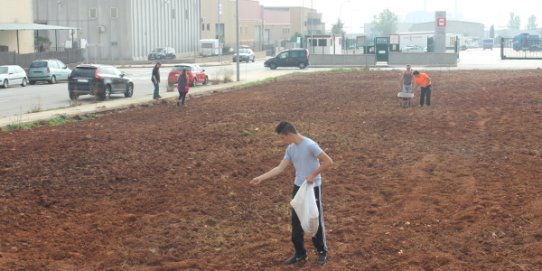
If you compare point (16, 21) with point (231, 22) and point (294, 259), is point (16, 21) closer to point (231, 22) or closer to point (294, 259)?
point (294, 259)

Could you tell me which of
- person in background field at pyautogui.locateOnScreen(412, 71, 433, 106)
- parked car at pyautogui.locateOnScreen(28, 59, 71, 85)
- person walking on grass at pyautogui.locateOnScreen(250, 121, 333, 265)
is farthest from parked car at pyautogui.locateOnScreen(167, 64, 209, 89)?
person walking on grass at pyautogui.locateOnScreen(250, 121, 333, 265)

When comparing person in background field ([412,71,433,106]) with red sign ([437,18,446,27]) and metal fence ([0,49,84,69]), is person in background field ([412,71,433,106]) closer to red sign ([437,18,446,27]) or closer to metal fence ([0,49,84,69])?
metal fence ([0,49,84,69])

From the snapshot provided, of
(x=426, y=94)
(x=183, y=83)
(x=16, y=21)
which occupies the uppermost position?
(x=16, y=21)

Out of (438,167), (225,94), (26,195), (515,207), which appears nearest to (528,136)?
(438,167)

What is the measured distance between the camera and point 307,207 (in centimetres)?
775

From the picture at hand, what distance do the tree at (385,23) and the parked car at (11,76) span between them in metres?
128

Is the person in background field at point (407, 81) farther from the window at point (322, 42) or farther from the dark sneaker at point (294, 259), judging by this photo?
the window at point (322, 42)

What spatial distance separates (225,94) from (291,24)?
112 meters

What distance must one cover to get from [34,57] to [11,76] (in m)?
14.7

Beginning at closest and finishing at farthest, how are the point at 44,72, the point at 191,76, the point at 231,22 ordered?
1. the point at 191,76
2. the point at 44,72
3. the point at 231,22

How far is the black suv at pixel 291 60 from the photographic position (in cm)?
6131

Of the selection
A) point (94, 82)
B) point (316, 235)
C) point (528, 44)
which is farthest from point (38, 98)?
point (528, 44)

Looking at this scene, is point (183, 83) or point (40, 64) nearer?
point (183, 83)

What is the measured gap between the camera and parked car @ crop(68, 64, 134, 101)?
2981 centimetres
